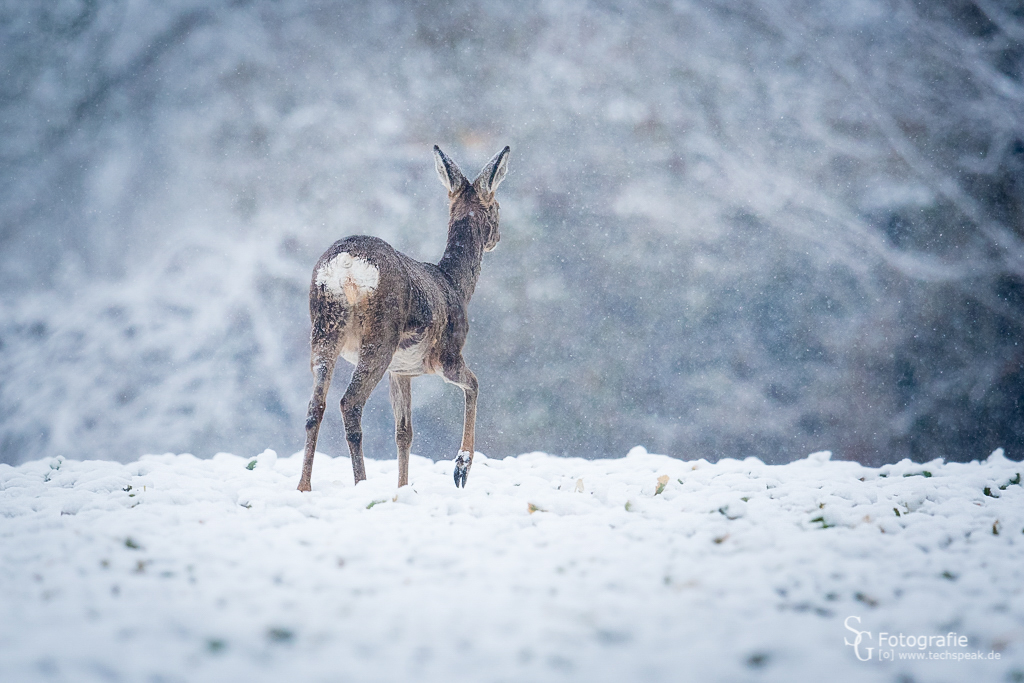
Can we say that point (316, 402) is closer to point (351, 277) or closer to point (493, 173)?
point (351, 277)

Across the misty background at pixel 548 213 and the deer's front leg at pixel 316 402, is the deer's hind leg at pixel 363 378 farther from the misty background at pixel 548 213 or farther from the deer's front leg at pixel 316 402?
the misty background at pixel 548 213

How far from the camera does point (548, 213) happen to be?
586 centimetres

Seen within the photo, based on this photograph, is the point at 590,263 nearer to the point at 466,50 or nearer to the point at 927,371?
the point at 466,50

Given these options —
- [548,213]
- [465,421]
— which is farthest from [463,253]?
[548,213]

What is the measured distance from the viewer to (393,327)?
121 inches

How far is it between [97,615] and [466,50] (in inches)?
216

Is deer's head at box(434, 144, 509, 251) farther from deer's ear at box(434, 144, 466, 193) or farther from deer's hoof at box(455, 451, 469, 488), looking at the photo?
deer's hoof at box(455, 451, 469, 488)

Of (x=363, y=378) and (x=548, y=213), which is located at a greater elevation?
(x=548, y=213)

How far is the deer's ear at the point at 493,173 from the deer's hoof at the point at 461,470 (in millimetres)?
1712

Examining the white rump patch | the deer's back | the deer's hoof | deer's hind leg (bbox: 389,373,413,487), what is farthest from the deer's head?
the deer's hoof

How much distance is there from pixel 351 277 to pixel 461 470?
46.9 inches

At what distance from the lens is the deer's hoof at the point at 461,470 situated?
3406 mm

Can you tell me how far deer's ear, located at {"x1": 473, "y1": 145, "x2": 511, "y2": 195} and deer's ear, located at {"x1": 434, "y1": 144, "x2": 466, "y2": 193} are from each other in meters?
0.11

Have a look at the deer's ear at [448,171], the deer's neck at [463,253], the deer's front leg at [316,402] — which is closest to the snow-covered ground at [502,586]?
the deer's front leg at [316,402]
